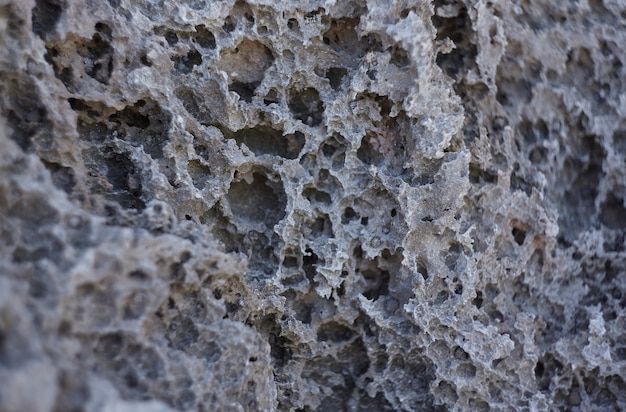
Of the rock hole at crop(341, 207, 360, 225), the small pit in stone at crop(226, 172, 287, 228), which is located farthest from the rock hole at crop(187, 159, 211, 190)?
the rock hole at crop(341, 207, 360, 225)

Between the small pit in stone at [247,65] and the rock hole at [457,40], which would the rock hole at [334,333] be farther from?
the rock hole at [457,40]

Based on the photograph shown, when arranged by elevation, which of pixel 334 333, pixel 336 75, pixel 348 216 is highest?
pixel 336 75

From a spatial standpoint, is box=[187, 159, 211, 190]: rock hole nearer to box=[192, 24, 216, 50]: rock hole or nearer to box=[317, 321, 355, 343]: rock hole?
box=[192, 24, 216, 50]: rock hole

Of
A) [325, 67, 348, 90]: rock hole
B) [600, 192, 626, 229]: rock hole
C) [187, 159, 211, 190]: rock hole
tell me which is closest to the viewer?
[187, 159, 211, 190]: rock hole

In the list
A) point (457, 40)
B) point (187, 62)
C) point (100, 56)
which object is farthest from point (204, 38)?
point (457, 40)

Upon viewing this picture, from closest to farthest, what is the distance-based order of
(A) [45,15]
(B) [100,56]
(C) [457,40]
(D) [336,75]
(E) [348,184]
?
(A) [45,15] → (B) [100,56] → (E) [348,184] → (D) [336,75] → (C) [457,40]

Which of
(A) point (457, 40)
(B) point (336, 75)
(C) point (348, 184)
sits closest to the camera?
(C) point (348, 184)

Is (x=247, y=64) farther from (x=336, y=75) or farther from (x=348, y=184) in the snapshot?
(x=348, y=184)

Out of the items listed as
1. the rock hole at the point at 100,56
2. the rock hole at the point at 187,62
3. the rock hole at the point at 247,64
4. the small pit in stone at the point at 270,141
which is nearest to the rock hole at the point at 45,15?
the rock hole at the point at 100,56

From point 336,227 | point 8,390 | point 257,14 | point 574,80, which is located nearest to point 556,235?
point 574,80
